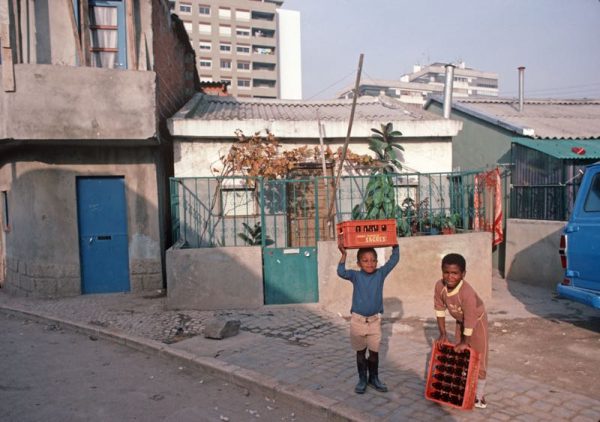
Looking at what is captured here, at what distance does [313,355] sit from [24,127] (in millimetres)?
6678

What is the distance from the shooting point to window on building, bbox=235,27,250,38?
212 feet

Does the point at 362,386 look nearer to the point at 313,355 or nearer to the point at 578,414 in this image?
the point at 313,355

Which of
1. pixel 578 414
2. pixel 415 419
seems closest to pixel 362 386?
pixel 415 419

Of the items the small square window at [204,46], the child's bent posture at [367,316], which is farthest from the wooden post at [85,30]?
the small square window at [204,46]

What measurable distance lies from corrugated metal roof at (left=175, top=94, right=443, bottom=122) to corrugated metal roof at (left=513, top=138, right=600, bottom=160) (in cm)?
223

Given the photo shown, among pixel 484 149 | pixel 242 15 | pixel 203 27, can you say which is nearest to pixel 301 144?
pixel 484 149

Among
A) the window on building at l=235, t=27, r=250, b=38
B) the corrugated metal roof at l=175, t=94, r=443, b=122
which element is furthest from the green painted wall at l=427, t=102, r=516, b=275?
the window on building at l=235, t=27, r=250, b=38

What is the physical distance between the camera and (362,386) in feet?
14.3

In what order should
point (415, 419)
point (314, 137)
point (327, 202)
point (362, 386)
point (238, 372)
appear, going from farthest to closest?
point (314, 137) < point (327, 202) < point (238, 372) < point (362, 386) < point (415, 419)

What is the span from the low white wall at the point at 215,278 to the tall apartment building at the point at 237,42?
56.5 metres

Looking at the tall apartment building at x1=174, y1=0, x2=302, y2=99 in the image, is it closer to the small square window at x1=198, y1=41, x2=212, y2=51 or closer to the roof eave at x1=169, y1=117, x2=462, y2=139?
the small square window at x1=198, y1=41, x2=212, y2=51

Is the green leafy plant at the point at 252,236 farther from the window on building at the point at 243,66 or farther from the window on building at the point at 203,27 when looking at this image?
the window on building at the point at 203,27

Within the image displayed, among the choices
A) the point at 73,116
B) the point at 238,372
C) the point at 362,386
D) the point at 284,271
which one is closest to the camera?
the point at 362,386

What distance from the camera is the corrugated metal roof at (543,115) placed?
11.3 meters
